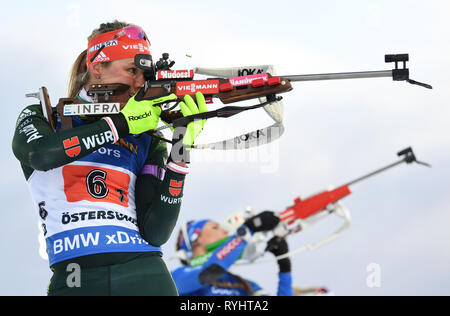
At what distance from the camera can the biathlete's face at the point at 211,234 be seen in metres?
5.84

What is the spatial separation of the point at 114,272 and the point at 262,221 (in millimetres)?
2823

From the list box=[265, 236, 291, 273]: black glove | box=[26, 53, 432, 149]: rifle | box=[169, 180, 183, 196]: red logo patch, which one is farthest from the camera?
box=[265, 236, 291, 273]: black glove

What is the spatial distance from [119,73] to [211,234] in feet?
10.3

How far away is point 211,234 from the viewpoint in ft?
19.3

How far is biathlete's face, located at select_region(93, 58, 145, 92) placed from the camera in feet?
9.77

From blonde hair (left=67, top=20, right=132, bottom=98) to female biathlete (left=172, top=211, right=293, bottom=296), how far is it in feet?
8.14

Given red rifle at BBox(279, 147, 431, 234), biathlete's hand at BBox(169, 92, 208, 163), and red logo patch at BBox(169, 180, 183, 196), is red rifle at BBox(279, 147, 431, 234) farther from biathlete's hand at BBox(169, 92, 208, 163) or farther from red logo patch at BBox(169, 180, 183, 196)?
red logo patch at BBox(169, 180, 183, 196)

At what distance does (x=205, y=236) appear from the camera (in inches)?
231

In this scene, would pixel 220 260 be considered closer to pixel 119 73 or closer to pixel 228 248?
pixel 228 248

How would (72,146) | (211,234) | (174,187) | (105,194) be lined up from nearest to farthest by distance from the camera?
(72,146)
(105,194)
(174,187)
(211,234)

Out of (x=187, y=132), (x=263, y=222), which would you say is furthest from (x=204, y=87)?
(x=263, y=222)

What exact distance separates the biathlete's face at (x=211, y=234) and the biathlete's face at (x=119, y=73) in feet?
10.0

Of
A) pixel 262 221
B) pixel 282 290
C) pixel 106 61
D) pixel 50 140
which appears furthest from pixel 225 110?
pixel 282 290

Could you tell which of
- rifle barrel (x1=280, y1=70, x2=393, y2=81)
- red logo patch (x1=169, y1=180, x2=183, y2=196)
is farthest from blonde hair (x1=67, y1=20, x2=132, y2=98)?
rifle barrel (x1=280, y1=70, x2=393, y2=81)
